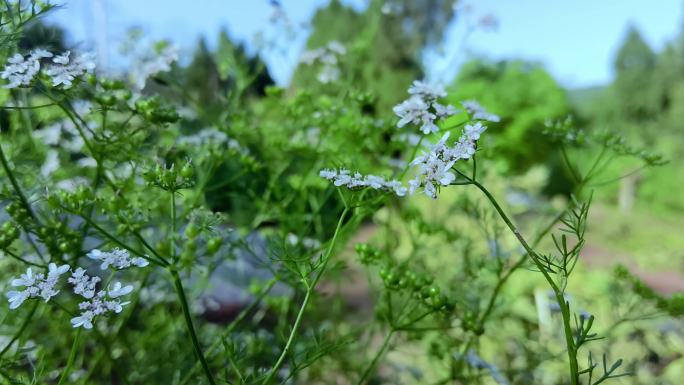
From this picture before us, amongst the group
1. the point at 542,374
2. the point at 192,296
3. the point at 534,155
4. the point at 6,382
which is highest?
the point at 534,155

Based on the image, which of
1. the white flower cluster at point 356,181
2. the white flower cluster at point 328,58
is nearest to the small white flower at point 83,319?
the white flower cluster at point 356,181

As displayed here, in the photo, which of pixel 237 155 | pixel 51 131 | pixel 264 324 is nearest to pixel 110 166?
pixel 237 155

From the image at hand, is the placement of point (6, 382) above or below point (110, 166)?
below

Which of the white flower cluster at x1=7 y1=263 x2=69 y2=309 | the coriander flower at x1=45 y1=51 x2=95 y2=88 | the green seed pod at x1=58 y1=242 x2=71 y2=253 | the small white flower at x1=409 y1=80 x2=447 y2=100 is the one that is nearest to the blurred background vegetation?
the small white flower at x1=409 y1=80 x2=447 y2=100

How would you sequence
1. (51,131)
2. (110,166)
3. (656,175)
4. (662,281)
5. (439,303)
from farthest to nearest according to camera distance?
(656,175), (662,281), (51,131), (110,166), (439,303)

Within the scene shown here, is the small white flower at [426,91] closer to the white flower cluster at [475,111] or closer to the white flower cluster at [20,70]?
the white flower cluster at [475,111]

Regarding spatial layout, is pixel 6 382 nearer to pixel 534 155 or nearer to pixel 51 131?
pixel 51 131

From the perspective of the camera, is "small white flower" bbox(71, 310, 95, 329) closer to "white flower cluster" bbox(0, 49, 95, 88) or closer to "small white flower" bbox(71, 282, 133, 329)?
"small white flower" bbox(71, 282, 133, 329)

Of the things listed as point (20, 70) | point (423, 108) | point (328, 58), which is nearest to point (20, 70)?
point (20, 70)
